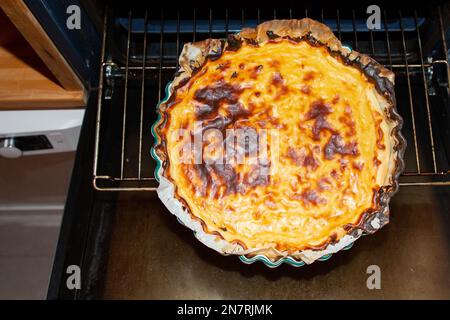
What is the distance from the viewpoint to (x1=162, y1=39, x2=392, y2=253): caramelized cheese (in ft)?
3.71

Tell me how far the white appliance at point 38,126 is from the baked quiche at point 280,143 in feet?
1.23

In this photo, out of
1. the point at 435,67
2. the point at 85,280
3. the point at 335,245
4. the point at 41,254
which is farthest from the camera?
the point at 41,254

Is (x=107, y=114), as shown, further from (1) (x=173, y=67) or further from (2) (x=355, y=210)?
(2) (x=355, y=210)

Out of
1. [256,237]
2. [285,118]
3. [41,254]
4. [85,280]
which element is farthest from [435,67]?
[41,254]

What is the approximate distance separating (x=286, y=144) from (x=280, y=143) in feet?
0.05

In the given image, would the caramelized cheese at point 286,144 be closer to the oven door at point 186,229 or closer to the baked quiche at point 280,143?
the baked quiche at point 280,143

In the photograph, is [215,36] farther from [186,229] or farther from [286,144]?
[186,229]

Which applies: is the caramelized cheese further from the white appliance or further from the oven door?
the white appliance

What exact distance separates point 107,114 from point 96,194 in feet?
0.86

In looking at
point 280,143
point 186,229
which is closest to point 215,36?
point 280,143

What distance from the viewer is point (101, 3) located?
129 centimetres

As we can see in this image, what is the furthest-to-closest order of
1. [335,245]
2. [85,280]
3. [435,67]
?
[435,67] → [85,280] → [335,245]

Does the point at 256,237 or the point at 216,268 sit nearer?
the point at 256,237

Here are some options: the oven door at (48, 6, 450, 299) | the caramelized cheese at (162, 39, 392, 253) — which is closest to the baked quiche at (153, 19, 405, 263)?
the caramelized cheese at (162, 39, 392, 253)
